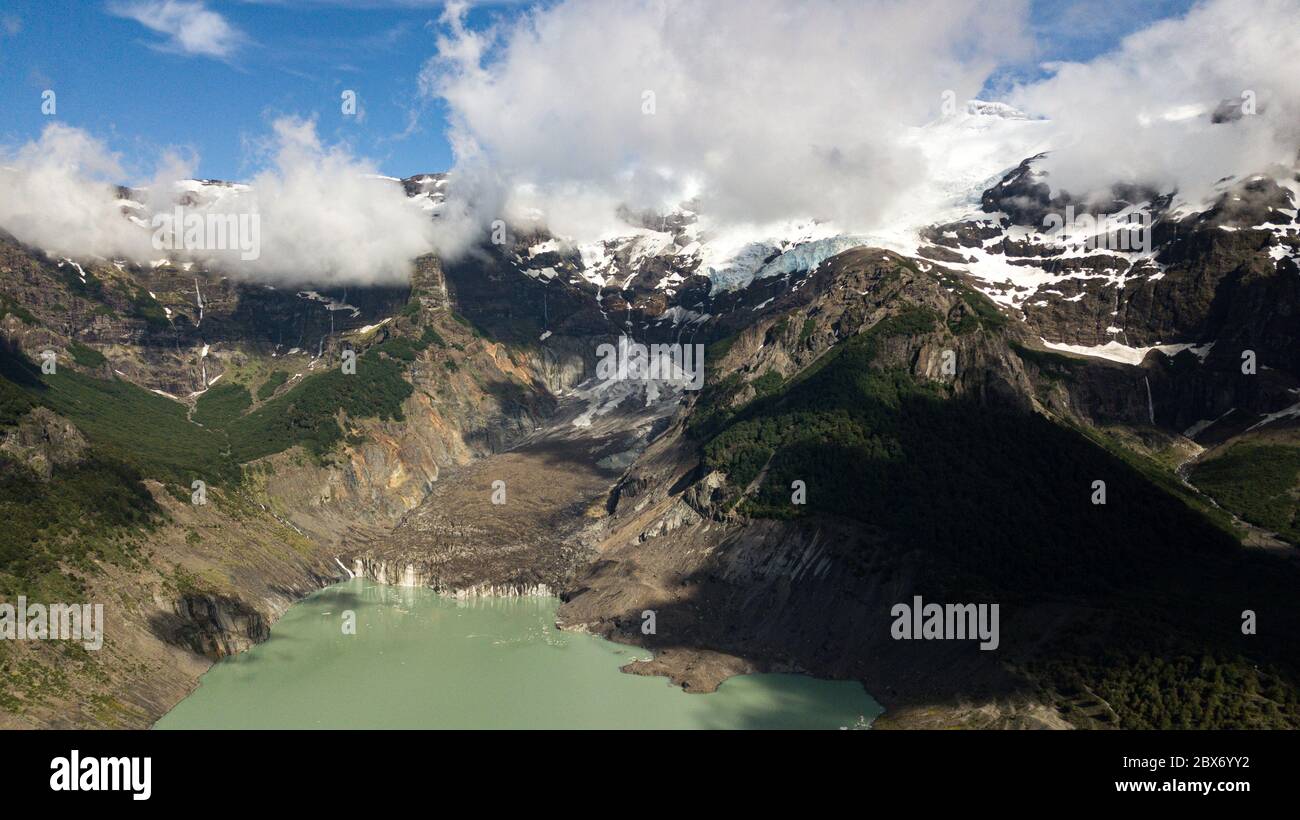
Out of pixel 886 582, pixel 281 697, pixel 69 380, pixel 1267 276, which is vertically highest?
pixel 1267 276

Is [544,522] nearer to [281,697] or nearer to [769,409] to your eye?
[769,409]

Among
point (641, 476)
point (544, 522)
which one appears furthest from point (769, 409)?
point (544, 522)

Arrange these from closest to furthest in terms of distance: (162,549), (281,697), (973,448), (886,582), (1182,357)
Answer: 1. (281,697)
2. (886,582)
3. (162,549)
4. (973,448)
5. (1182,357)

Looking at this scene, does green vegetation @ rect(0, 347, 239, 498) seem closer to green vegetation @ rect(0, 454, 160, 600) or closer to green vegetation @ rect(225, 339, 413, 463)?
green vegetation @ rect(225, 339, 413, 463)

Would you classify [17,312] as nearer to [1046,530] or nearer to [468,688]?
[468,688]

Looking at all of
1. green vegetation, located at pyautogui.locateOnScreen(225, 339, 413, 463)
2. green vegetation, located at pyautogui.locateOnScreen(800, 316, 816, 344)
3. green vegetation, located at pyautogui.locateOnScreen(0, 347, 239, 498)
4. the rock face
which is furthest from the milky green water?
green vegetation, located at pyautogui.locateOnScreen(800, 316, 816, 344)

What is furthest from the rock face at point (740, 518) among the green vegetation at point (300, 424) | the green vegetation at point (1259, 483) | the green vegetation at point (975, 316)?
the green vegetation at point (1259, 483)
